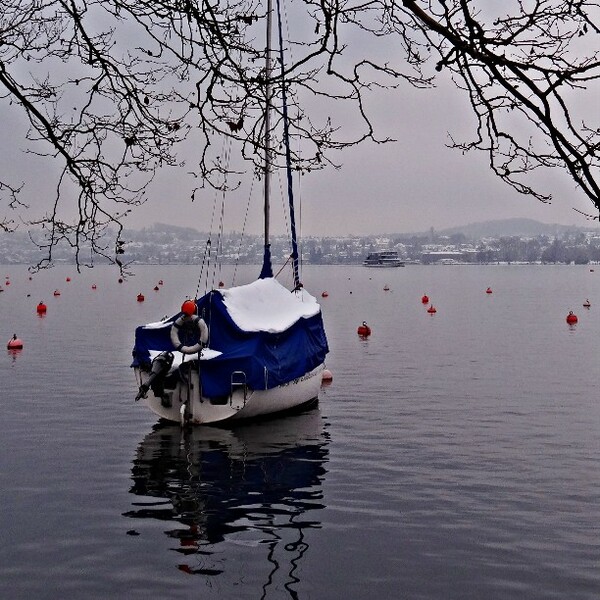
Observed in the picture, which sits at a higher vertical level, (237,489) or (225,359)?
(225,359)

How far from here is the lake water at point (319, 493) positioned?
13.6m

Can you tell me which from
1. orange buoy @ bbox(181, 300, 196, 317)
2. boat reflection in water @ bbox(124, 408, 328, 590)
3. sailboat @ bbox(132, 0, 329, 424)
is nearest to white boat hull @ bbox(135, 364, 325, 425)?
sailboat @ bbox(132, 0, 329, 424)

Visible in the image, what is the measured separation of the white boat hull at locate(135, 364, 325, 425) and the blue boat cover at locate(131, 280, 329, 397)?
0.94 ft

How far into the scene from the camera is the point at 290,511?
57.0ft

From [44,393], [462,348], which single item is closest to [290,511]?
[44,393]

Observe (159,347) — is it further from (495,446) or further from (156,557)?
(156,557)

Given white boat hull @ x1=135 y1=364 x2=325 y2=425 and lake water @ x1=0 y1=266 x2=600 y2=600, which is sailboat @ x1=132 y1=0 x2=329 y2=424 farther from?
lake water @ x1=0 y1=266 x2=600 y2=600

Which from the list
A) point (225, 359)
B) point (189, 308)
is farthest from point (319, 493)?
point (189, 308)

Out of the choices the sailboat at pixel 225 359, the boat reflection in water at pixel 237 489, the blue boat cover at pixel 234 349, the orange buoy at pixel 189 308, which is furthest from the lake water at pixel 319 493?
the orange buoy at pixel 189 308

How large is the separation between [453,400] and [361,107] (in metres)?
26.1

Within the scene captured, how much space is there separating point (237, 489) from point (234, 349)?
674 cm

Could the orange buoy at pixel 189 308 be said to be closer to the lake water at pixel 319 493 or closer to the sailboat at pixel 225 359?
the sailboat at pixel 225 359

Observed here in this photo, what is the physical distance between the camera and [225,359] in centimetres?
2459

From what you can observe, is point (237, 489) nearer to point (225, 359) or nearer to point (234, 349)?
point (225, 359)
